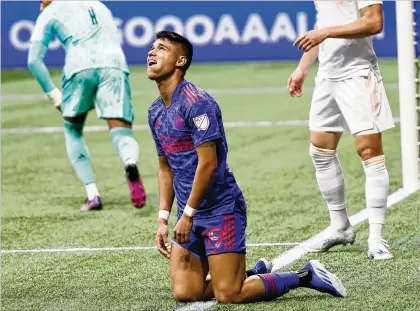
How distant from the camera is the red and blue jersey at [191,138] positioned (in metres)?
6.67

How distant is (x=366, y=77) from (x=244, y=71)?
555 inches

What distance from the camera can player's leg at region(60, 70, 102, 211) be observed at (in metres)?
10.7

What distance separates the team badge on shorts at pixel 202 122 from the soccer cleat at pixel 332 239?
195 centimetres

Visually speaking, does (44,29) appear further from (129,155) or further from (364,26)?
(364,26)

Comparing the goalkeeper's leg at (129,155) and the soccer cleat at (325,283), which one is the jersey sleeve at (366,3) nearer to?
the soccer cleat at (325,283)

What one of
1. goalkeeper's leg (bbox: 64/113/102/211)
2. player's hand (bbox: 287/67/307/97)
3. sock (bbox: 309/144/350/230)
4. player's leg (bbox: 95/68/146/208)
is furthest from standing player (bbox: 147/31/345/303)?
goalkeeper's leg (bbox: 64/113/102/211)

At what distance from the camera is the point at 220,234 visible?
6809 millimetres

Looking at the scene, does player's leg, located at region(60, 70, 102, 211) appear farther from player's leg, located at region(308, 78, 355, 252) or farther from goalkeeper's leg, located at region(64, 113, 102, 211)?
player's leg, located at region(308, 78, 355, 252)

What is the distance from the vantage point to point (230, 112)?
687 inches

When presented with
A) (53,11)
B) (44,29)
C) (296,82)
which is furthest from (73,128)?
(296,82)

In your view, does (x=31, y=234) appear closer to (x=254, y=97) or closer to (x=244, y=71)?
(x=254, y=97)

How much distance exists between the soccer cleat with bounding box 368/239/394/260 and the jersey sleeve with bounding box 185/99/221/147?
5.63ft

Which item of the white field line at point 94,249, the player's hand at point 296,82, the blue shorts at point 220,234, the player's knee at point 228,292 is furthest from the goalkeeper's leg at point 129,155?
the player's knee at point 228,292

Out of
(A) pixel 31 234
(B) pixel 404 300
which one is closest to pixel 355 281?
(B) pixel 404 300
